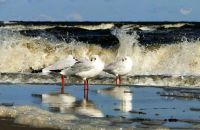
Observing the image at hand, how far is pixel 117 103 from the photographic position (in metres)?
14.5

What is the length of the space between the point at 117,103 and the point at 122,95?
6.70 feet

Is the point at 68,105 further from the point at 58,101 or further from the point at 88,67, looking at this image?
the point at 88,67

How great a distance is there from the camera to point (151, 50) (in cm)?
3425

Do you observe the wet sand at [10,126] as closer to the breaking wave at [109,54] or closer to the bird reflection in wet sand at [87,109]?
the bird reflection in wet sand at [87,109]

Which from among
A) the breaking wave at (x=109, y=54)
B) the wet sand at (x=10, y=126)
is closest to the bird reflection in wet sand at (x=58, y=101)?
the wet sand at (x=10, y=126)

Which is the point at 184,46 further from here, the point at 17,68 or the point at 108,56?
the point at 17,68

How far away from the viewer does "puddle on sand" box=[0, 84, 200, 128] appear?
12.1 metres

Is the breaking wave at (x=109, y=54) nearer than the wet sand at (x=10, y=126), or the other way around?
the wet sand at (x=10, y=126)

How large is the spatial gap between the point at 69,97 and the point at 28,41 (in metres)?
19.8

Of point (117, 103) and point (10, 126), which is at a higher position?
point (117, 103)

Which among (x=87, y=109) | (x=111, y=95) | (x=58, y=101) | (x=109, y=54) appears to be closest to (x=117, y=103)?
(x=87, y=109)

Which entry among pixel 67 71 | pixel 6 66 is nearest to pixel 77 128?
pixel 67 71

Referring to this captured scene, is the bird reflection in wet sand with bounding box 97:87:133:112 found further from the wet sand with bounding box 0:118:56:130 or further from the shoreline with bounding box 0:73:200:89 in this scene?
the shoreline with bounding box 0:73:200:89

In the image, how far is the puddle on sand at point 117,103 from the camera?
39.6ft
